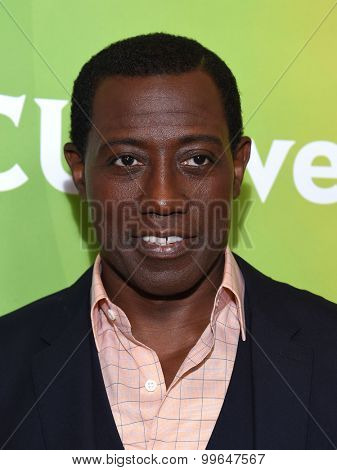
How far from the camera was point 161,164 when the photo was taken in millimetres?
1402

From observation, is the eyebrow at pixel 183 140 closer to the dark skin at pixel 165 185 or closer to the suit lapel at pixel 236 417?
the dark skin at pixel 165 185

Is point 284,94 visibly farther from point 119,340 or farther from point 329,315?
point 119,340

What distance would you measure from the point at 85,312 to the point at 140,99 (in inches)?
17.9

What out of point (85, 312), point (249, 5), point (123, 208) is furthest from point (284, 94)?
point (85, 312)

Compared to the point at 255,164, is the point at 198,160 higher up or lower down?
lower down

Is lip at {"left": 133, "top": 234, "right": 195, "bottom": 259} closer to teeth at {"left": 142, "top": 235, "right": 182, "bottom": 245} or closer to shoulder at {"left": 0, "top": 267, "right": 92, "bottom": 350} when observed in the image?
teeth at {"left": 142, "top": 235, "right": 182, "bottom": 245}

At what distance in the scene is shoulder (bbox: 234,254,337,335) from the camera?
1.47 m

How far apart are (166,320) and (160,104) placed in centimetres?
44

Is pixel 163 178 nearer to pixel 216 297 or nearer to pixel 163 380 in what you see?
pixel 216 297

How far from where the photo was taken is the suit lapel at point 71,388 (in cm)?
135

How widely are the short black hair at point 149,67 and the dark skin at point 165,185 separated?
0.08 feet

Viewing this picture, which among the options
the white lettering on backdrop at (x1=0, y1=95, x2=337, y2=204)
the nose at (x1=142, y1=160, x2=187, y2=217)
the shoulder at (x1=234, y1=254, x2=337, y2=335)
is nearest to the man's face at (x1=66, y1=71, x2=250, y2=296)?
the nose at (x1=142, y1=160, x2=187, y2=217)

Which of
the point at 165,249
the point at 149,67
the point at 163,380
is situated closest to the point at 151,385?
the point at 163,380

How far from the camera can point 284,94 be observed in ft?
6.26
